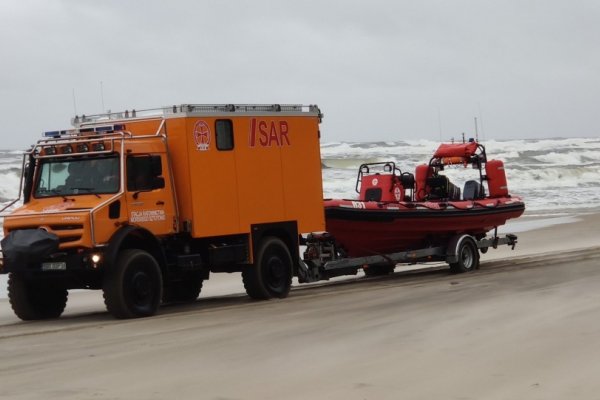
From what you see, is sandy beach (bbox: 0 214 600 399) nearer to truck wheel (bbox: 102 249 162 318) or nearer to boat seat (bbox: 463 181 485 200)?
truck wheel (bbox: 102 249 162 318)

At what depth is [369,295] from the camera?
1605 cm

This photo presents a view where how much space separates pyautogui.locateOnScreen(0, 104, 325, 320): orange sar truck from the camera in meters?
14.0

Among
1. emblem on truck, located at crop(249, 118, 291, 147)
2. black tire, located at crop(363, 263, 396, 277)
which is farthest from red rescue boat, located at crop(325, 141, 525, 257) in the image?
emblem on truck, located at crop(249, 118, 291, 147)

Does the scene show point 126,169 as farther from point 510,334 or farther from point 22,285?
point 510,334

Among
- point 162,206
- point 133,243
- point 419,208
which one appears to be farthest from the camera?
point 419,208

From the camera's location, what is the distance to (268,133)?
16609 millimetres

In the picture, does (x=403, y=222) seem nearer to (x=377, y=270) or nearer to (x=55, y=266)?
(x=377, y=270)

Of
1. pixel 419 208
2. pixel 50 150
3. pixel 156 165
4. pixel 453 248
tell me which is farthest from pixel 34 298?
pixel 453 248

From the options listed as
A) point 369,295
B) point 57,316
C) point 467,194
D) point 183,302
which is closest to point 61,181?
point 57,316

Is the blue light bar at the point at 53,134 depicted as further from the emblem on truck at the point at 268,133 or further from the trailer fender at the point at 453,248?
A: the trailer fender at the point at 453,248

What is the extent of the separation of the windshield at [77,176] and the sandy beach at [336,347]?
66.8 inches

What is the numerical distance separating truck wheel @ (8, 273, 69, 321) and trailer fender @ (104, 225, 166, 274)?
110cm

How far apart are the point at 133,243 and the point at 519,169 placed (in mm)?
51099

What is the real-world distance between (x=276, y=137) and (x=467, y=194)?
6697 millimetres
